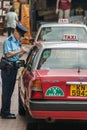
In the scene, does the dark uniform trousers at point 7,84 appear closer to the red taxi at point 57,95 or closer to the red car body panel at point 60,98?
the red taxi at point 57,95

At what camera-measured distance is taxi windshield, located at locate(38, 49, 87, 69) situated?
29.8ft

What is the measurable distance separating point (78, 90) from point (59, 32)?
8.29 meters

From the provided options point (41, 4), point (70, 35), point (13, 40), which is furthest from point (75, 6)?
point (13, 40)

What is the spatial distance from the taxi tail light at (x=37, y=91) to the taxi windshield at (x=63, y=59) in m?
0.66

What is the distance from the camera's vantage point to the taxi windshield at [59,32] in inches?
642

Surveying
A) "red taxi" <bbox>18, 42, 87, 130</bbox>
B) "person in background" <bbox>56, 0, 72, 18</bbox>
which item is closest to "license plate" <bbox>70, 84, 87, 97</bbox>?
"red taxi" <bbox>18, 42, 87, 130</bbox>

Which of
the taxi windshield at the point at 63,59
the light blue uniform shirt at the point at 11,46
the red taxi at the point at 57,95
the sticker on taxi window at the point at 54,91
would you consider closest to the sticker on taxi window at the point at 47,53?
the taxi windshield at the point at 63,59

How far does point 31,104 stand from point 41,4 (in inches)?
766

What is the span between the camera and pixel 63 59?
30.1 ft

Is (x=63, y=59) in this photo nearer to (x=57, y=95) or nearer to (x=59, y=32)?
(x=57, y=95)

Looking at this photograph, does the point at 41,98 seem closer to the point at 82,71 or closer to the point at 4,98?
the point at 82,71

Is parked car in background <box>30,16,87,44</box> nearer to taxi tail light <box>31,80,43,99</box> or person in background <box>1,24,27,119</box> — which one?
person in background <box>1,24,27,119</box>

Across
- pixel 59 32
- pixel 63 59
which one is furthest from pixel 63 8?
→ pixel 63 59

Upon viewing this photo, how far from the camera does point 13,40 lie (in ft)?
33.5
